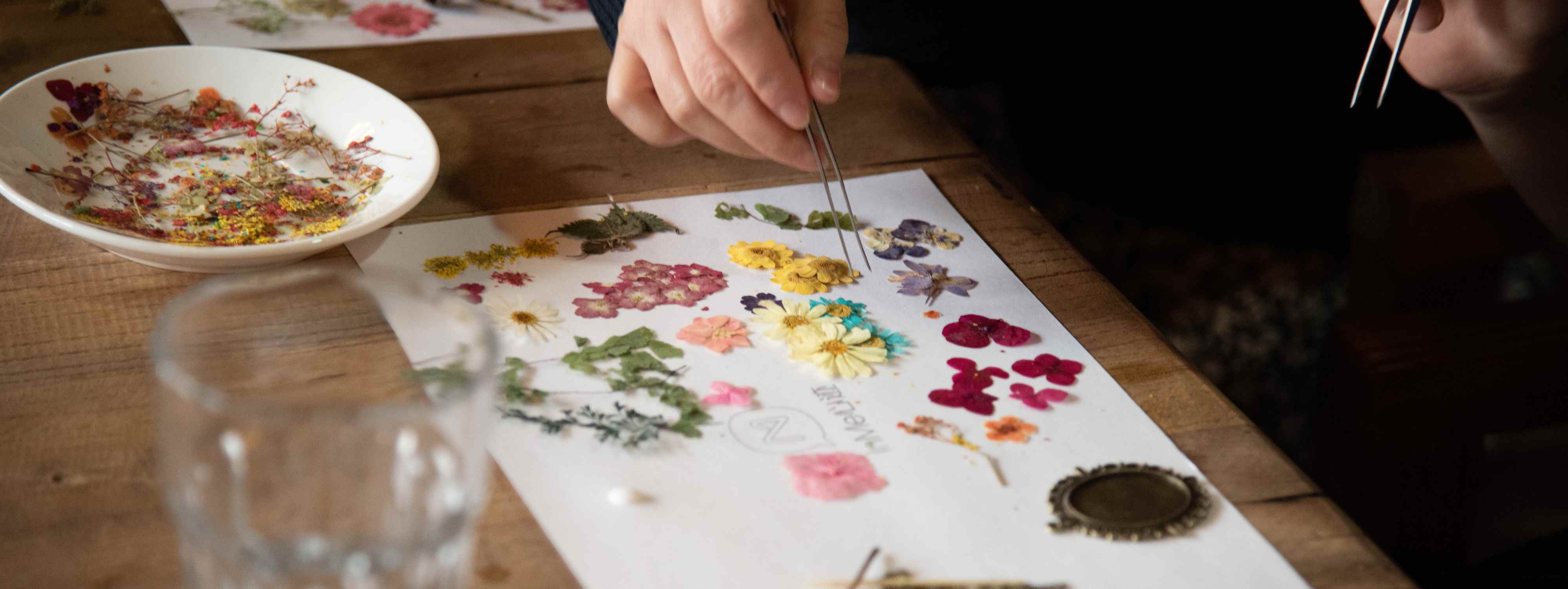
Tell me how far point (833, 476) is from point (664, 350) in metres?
0.15

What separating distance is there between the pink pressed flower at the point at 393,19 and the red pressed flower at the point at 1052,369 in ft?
2.42

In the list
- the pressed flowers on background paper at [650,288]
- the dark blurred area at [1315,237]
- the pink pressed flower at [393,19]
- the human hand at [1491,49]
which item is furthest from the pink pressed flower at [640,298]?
the human hand at [1491,49]

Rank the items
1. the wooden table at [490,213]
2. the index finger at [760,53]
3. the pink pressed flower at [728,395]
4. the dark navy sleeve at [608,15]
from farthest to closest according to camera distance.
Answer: the dark navy sleeve at [608,15] < the index finger at [760,53] < the pink pressed flower at [728,395] < the wooden table at [490,213]

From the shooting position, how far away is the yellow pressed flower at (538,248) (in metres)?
0.75

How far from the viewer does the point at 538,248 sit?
0.75m

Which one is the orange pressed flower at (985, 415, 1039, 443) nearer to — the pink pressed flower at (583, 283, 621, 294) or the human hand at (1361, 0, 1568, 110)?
the pink pressed flower at (583, 283, 621, 294)

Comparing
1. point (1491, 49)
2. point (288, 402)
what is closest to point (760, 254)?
point (288, 402)

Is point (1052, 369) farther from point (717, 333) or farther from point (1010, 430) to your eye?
point (717, 333)

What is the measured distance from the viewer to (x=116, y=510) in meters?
0.50

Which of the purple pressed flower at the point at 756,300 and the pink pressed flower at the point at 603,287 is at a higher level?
the purple pressed flower at the point at 756,300

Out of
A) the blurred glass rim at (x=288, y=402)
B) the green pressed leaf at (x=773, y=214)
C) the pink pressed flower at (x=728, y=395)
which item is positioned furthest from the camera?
the green pressed leaf at (x=773, y=214)

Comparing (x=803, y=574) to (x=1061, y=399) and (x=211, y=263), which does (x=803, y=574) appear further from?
(x=211, y=263)

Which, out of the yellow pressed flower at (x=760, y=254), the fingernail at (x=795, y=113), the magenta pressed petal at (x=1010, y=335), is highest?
the fingernail at (x=795, y=113)

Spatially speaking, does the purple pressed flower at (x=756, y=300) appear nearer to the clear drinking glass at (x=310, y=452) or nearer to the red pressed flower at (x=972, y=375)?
the red pressed flower at (x=972, y=375)
